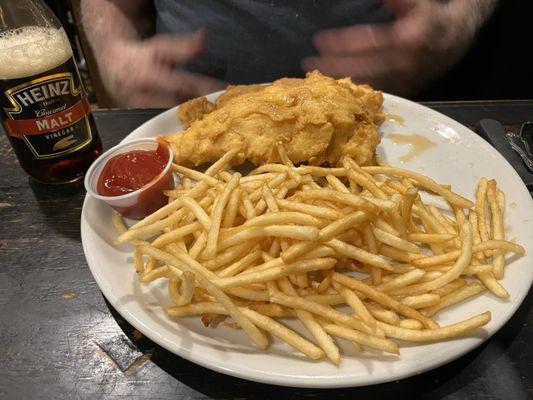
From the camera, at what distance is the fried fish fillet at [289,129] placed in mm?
2328

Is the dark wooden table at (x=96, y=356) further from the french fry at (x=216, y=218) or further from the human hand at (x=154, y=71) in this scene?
the human hand at (x=154, y=71)

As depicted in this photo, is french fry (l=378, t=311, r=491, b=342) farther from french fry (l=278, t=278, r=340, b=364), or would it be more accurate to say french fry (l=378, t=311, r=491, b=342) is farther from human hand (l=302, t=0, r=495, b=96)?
human hand (l=302, t=0, r=495, b=96)

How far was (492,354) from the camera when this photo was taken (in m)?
1.70

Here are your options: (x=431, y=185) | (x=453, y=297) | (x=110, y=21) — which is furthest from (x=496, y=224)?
(x=110, y=21)

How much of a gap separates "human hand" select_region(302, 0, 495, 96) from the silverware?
2.61ft

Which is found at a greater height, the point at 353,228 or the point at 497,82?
the point at 353,228

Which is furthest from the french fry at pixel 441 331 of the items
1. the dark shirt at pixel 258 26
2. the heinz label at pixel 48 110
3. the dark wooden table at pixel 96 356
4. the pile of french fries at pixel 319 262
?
the dark shirt at pixel 258 26

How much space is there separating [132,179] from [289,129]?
0.82 m

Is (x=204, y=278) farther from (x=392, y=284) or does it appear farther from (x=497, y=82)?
(x=497, y=82)

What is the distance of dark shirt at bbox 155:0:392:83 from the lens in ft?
10.5

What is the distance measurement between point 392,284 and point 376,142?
1008mm

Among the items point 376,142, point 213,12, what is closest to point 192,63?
point 213,12

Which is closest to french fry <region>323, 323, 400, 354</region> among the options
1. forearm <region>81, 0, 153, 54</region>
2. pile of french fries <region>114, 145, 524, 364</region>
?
pile of french fries <region>114, 145, 524, 364</region>

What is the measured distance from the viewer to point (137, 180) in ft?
7.25
